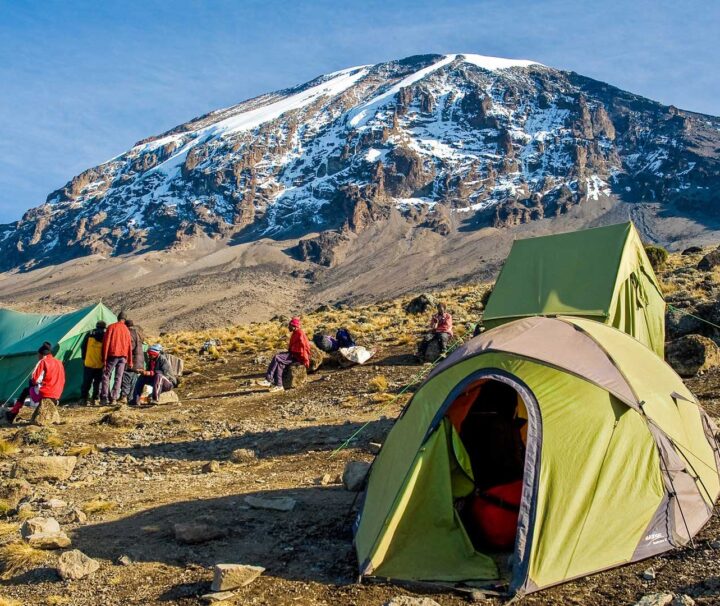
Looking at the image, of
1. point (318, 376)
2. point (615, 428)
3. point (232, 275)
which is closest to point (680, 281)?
point (318, 376)

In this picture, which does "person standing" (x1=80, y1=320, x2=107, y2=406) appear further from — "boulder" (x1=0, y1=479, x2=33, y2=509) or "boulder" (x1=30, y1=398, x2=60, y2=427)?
"boulder" (x1=0, y1=479, x2=33, y2=509)

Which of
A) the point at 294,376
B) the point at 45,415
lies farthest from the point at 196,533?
the point at 294,376

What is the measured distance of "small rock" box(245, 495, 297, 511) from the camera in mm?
6867

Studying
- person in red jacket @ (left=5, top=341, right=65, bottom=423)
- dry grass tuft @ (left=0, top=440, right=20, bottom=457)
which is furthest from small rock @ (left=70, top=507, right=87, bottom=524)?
person in red jacket @ (left=5, top=341, right=65, bottom=423)

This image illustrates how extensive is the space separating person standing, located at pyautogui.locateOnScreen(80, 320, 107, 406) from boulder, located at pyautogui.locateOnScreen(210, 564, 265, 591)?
1017 centimetres

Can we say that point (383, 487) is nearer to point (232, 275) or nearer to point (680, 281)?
point (680, 281)

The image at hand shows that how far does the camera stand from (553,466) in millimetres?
5277

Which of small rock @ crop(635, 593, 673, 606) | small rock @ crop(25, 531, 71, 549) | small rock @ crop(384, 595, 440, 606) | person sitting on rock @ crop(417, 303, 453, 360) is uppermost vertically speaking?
person sitting on rock @ crop(417, 303, 453, 360)

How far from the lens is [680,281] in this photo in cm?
2373

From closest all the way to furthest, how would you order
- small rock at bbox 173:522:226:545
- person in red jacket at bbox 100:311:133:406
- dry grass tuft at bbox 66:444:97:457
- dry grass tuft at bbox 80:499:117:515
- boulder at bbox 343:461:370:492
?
small rock at bbox 173:522:226:545 < dry grass tuft at bbox 80:499:117:515 < boulder at bbox 343:461:370:492 < dry grass tuft at bbox 66:444:97:457 < person in red jacket at bbox 100:311:133:406

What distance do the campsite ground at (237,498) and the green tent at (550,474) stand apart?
8.5 inches

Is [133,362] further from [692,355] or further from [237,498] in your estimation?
[692,355]

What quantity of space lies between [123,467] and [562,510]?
6359 mm

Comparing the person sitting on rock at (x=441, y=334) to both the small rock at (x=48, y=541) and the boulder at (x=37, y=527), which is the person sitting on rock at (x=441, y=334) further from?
the small rock at (x=48, y=541)
